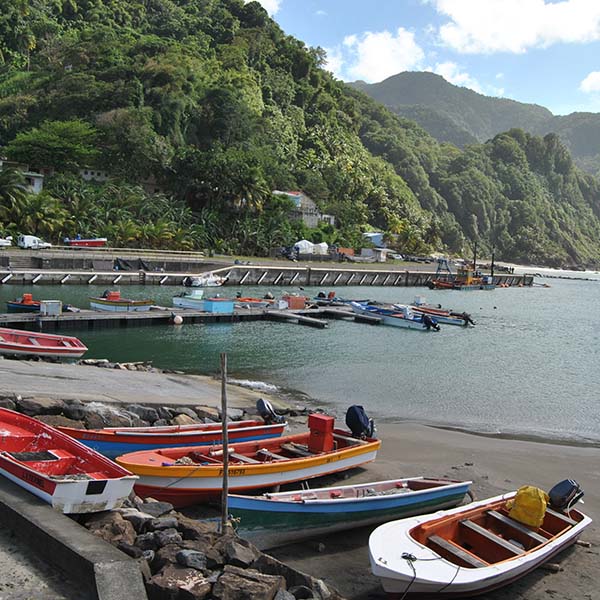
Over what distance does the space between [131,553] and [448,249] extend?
185 meters

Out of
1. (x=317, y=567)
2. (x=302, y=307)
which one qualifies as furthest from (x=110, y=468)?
(x=302, y=307)

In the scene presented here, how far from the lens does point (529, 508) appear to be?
11203 millimetres

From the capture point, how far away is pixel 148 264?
67000 mm

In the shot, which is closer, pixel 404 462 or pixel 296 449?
pixel 296 449

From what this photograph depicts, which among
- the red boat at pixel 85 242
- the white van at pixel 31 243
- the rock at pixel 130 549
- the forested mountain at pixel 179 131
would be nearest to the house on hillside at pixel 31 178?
the forested mountain at pixel 179 131

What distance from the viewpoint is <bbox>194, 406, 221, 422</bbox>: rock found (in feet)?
55.8

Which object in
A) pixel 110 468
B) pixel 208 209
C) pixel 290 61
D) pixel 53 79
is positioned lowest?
pixel 110 468

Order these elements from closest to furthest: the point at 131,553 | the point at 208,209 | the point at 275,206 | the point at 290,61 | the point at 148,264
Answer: the point at 131,553
the point at 148,264
the point at 208,209
the point at 275,206
the point at 290,61

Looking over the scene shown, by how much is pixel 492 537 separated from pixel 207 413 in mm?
8991

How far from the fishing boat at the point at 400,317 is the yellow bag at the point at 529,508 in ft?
119

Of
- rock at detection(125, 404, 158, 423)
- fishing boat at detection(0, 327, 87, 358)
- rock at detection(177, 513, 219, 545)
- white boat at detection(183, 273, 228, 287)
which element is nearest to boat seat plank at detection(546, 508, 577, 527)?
rock at detection(177, 513, 219, 545)

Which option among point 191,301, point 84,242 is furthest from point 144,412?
point 84,242

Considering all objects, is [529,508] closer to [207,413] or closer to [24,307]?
[207,413]

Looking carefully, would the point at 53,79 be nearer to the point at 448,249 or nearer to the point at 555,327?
the point at 555,327
